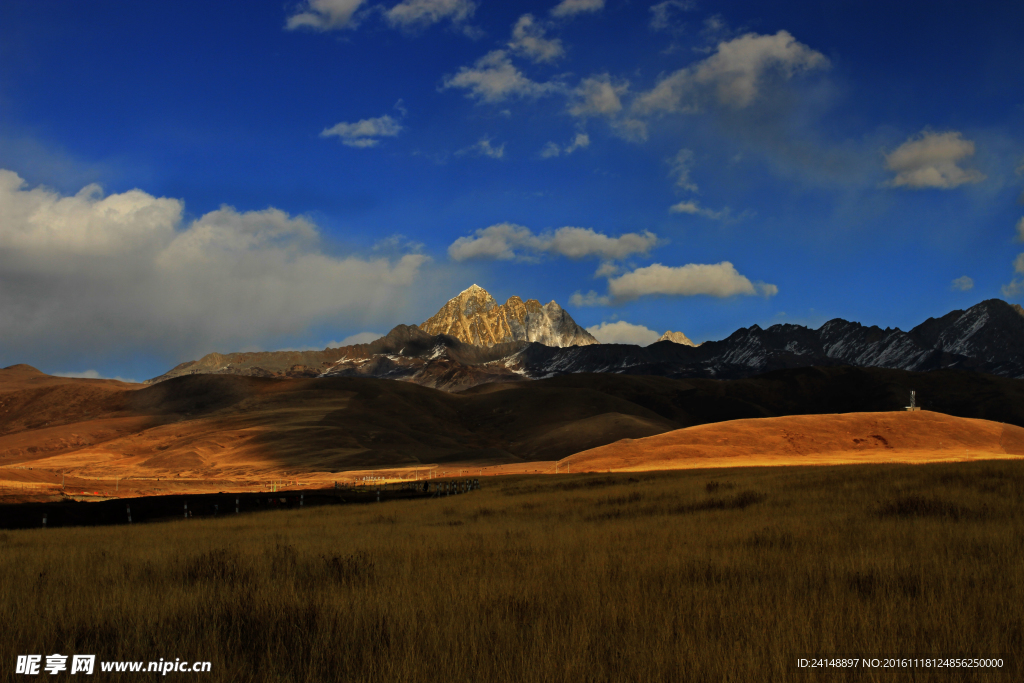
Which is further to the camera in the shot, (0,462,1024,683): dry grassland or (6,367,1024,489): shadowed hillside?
(6,367,1024,489): shadowed hillside

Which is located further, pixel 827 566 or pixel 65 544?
pixel 65 544

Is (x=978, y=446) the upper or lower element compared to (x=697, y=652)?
lower

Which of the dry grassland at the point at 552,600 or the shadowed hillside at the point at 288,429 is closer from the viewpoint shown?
the dry grassland at the point at 552,600

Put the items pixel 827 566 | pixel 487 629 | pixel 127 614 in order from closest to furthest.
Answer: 1. pixel 487 629
2. pixel 127 614
3. pixel 827 566

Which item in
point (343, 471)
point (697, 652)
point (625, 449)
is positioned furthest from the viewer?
point (343, 471)

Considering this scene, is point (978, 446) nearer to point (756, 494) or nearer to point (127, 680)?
point (756, 494)

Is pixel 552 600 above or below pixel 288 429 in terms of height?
above

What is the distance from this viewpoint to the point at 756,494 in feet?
72.8

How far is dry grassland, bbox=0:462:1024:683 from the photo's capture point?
6066 mm

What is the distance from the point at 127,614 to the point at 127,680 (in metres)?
2.41

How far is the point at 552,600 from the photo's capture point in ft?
26.9

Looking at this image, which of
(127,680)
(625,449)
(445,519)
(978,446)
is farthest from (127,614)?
(978,446)

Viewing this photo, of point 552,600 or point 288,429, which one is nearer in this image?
point 552,600

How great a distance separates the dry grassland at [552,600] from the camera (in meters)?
6.07
